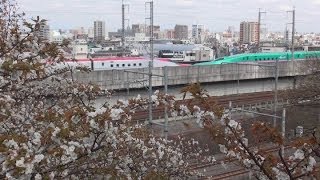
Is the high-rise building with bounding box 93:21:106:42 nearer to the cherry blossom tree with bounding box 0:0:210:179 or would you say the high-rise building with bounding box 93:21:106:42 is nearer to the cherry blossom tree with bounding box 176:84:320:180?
A: the cherry blossom tree with bounding box 0:0:210:179

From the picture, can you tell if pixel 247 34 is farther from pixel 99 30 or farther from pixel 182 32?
pixel 99 30

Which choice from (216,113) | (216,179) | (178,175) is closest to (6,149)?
(216,113)

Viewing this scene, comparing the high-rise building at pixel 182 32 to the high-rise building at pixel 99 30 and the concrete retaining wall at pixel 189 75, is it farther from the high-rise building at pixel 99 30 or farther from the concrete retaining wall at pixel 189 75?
the concrete retaining wall at pixel 189 75

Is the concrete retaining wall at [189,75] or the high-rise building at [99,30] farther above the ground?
the high-rise building at [99,30]

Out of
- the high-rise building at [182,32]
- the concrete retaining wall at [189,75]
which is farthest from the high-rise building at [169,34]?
the concrete retaining wall at [189,75]

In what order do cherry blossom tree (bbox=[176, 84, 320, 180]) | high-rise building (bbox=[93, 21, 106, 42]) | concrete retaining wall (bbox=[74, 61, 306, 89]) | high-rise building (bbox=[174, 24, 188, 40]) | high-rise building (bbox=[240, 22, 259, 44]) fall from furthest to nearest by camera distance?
high-rise building (bbox=[174, 24, 188, 40])
high-rise building (bbox=[93, 21, 106, 42])
high-rise building (bbox=[240, 22, 259, 44])
concrete retaining wall (bbox=[74, 61, 306, 89])
cherry blossom tree (bbox=[176, 84, 320, 180])

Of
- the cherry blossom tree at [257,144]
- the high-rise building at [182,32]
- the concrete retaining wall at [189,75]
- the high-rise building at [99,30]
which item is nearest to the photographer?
the cherry blossom tree at [257,144]

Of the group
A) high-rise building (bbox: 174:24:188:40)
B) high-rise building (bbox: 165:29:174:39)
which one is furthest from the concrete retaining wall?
high-rise building (bbox: 165:29:174:39)

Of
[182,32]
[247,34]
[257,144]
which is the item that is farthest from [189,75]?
[182,32]

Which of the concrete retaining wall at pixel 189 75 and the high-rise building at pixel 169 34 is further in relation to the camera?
the high-rise building at pixel 169 34

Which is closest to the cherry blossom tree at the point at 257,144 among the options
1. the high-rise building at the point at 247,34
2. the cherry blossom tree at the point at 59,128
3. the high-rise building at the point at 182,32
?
the cherry blossom tree at the point at 59,128

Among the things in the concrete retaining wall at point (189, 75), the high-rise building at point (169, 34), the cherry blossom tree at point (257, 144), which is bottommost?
the concrete retaining wall at point (189, 75)

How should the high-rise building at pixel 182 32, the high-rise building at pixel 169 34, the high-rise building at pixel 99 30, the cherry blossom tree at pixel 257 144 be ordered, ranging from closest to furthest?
the cherry blossom tree at pixel 257 144 < the high-rise building at pixel 99 30 < the high-rise building at pixel 182 32 < the high-rise building at pixel 169 34

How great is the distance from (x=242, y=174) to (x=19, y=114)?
12.7 meters
